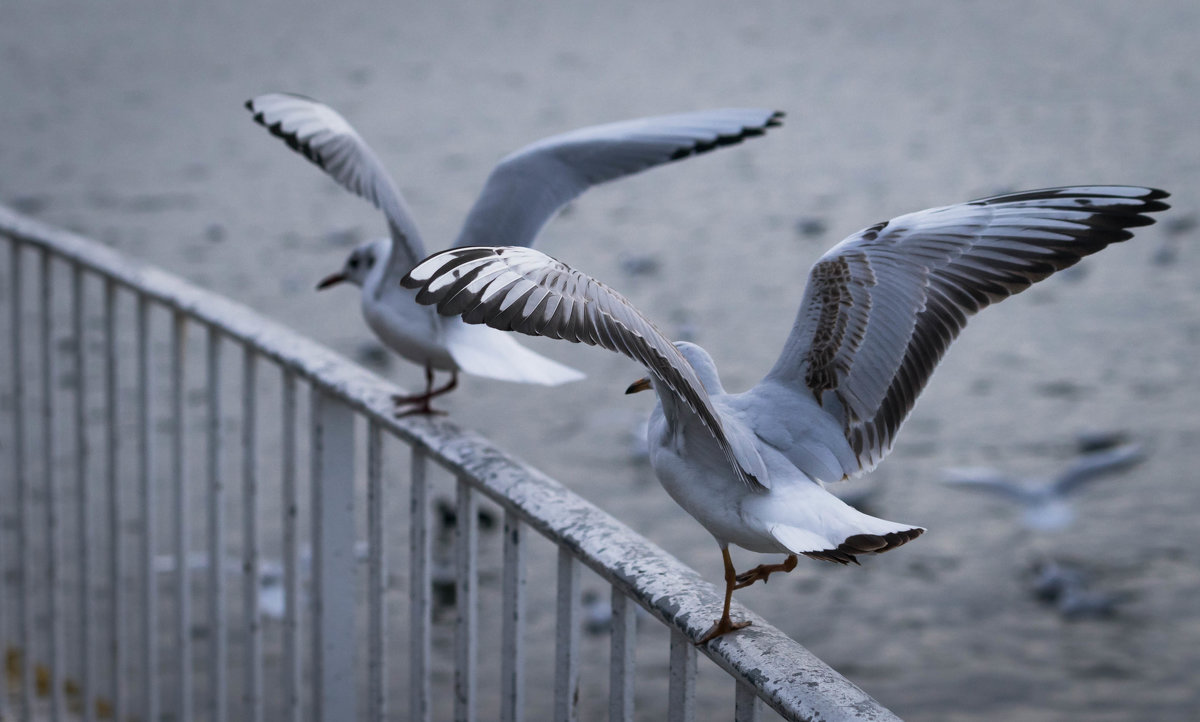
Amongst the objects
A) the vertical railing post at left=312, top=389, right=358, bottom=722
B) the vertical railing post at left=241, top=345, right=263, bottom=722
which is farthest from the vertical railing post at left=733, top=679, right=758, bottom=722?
the vertical railing post at left=241, top=345, right=263, bottom=722

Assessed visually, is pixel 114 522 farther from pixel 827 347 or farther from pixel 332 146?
pixel 827 347

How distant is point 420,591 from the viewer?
162cm

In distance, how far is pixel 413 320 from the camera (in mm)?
2010

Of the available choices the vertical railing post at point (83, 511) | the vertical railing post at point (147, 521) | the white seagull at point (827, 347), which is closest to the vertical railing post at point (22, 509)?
the vertical railing post at point (83, 511)

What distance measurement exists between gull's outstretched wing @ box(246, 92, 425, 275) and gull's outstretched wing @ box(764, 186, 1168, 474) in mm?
678

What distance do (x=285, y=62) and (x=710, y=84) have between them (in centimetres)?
328

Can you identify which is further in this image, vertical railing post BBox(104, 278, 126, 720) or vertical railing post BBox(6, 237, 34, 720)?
vertical railing post BBox(6, 237, 34, 720)

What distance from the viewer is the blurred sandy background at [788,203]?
412 cm

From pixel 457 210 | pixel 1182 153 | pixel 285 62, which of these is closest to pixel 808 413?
pixel 457 210

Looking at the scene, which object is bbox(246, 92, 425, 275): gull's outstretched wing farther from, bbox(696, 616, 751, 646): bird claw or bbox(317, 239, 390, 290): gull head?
bbox(696, 616, 751, 646): bird claw

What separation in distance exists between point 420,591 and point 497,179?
1.90 feet

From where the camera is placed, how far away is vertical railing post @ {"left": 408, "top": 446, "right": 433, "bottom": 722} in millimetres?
1600

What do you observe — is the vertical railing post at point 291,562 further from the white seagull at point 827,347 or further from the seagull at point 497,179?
the white seagull at point 827,347

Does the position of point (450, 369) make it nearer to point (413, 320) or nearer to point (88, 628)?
point (413, 320)
